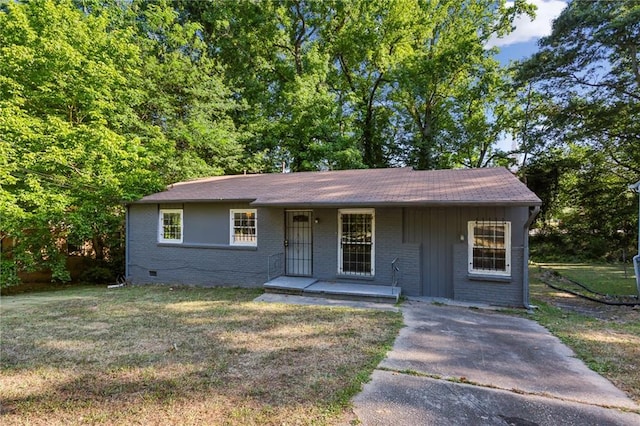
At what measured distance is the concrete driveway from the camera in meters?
2.96

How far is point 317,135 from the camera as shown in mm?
17438

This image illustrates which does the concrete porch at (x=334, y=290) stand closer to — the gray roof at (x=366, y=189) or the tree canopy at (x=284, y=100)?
the gray roof at (x=366, y=189)

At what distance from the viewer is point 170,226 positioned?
34.2ft

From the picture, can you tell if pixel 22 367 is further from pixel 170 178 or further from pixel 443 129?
pixel 443 129

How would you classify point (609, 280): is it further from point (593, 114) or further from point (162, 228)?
point (162, 228)

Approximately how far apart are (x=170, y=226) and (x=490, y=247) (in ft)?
30.4

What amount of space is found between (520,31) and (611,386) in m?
21.5

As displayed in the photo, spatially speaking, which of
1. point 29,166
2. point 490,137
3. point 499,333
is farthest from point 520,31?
point 29,166

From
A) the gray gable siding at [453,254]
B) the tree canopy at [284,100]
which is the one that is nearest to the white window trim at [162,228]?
the tree canopy at [284,100]

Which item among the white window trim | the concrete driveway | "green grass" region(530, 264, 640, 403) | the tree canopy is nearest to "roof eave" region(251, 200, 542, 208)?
"green grass" region(530, 264, 640, 403)

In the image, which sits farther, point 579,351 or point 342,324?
point 342,324

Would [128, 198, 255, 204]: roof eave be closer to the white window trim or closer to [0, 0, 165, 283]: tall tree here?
the white window trim

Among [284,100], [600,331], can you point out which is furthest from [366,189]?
[284,100]

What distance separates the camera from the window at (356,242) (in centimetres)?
830
